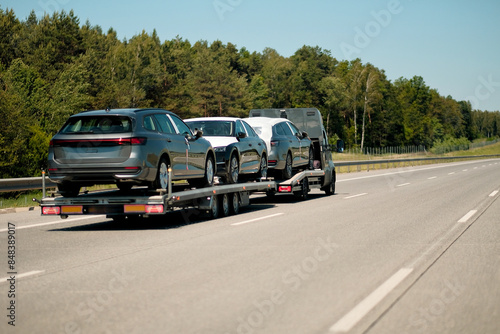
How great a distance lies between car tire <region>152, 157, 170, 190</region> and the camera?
1154 centimetres

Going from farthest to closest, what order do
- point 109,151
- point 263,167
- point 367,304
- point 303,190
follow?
1. point 303,190
2. point 263,167
3. point 109,151
4. point 367,304

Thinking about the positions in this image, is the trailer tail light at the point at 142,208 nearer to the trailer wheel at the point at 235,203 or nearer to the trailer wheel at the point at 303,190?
the trailer wheel at the point at 235,203

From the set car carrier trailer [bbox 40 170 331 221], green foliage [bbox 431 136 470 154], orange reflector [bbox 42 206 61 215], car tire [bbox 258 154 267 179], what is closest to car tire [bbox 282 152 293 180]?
car tire [bbox 258 154 267 179]

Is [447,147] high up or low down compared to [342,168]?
down

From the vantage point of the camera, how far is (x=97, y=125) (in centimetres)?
1137

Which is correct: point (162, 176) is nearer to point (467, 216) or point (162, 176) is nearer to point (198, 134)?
point (198, 134)

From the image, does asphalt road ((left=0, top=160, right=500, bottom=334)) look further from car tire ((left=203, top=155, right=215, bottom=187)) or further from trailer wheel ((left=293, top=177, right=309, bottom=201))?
trailer wheel ((left=293, top=177, right=309, bottom=201))

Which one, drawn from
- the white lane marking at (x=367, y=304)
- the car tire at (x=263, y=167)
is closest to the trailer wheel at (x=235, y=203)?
the car tire at (x=263, y=167)

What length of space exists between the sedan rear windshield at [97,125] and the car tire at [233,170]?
3.81m

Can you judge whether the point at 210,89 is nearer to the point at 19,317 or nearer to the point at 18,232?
the point at 18,232

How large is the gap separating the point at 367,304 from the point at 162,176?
21.5 feet

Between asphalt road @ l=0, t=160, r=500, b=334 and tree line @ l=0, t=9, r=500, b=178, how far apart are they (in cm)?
3396

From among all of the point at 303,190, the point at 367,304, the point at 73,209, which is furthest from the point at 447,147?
the point at 367,304

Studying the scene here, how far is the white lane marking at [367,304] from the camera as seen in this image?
5078 mm
